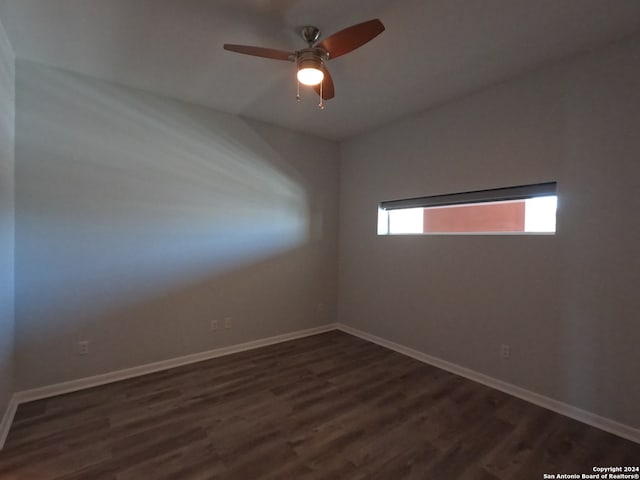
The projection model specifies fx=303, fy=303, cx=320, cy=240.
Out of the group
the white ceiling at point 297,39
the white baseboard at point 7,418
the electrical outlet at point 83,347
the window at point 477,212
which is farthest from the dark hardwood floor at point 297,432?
the white ceiling at point 297,39

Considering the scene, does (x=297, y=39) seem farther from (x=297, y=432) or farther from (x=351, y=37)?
(x=297, y=432)

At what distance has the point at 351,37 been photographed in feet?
5.72

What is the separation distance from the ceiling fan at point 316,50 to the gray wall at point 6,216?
5.11ft

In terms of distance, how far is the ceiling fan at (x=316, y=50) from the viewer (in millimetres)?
1707

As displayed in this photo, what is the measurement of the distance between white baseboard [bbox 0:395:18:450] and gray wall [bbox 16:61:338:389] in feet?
0.46

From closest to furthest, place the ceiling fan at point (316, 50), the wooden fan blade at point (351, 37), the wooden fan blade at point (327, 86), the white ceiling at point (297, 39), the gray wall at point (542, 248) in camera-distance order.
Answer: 1. the wooden fan blade at point (351, 37)
2. the ceiling fan at point (316, 50)
3. the white ceiling at point (297, 39)
4. the gray wall at point (542, 248)
5. the wooden fan blade at point (327, 86)

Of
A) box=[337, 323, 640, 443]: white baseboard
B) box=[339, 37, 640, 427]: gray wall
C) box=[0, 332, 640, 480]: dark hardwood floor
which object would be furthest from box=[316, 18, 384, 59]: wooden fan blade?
box=[337, 323, 640, 443]: white baseboard

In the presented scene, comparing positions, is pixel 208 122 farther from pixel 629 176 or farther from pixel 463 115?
pixel 629 176

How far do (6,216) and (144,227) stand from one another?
0.92 metres

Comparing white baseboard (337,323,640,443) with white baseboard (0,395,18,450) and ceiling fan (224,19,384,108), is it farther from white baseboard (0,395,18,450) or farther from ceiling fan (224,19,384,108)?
white baseboard (0,395,18,450)

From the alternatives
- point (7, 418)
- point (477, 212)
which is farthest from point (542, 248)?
point (7, 418)

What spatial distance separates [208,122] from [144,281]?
1.75m

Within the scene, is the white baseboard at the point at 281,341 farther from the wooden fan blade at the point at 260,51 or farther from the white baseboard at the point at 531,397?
the wooden fan blade at the point at 260,51

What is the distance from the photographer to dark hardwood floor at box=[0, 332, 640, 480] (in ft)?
5.58
